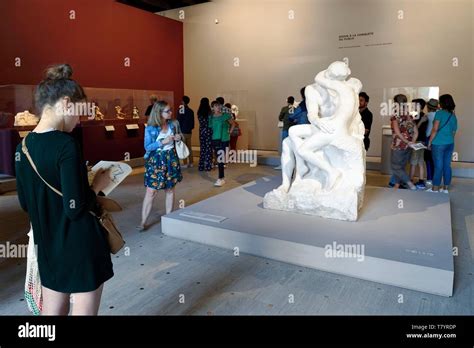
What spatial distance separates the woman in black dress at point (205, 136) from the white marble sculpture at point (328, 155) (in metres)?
3.66

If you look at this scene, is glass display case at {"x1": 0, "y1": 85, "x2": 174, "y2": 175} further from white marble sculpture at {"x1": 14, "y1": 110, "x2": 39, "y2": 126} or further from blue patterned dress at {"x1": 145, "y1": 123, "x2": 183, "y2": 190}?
blue patterned dress at {"x1": 145, "y1": 123, "x2": 183, "y2": 190}

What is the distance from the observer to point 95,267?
67.0 inches

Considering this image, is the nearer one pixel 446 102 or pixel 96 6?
pixel 446 102

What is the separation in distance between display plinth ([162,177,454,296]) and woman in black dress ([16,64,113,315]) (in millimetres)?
2177

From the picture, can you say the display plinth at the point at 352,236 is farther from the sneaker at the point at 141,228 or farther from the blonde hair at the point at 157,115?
the blonde hair at the point at 157,115

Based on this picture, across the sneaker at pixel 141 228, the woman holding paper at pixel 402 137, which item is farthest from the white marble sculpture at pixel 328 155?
the woman holding paper at pixel 402 137

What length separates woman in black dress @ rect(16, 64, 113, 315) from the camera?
156 centimetres

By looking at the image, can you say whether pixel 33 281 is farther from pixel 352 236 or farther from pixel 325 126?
pixel 325 126

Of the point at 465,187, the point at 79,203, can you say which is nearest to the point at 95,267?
the point at 79,203

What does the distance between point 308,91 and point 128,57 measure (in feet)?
22.0

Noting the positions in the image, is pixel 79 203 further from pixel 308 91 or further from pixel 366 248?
pixel 308 91

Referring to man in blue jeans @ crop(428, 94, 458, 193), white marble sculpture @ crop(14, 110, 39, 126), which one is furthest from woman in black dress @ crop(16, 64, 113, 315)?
white marble sculpture @ crop(14, 110, 39, 126)

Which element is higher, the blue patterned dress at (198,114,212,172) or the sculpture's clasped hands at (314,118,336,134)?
the sculpture's clasped hands at (314,118,336,134)

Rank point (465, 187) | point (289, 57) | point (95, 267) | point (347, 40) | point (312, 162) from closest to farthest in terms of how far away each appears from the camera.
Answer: point (95, 267), point (312, 162), point (465, 187), point (347, 40), point (289, 57)
